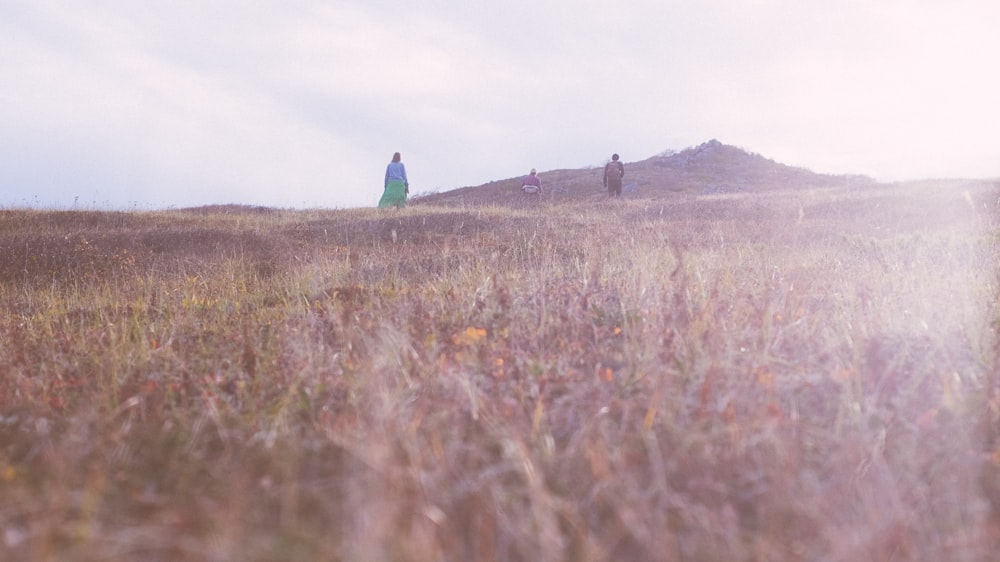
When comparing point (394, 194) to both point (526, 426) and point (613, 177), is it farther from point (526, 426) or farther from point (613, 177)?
point (526, 426)

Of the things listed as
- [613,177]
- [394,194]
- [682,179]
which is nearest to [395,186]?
[394,194]

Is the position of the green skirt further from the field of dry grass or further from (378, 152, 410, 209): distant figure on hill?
the field of dry grass

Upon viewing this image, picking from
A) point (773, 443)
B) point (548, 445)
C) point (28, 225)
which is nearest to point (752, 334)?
point (773, 443)

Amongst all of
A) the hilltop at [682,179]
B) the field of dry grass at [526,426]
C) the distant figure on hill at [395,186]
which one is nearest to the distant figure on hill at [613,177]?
the hilltop at [682,179]

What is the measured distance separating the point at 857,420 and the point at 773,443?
55 cm

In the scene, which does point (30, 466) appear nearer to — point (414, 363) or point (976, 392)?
point (414, 363)

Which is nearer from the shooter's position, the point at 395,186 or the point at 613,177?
the point at 395,186

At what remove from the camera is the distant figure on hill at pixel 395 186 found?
23984 mm

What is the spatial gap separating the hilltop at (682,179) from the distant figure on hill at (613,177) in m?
2.49

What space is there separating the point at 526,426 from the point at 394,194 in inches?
880

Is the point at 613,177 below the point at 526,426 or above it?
above

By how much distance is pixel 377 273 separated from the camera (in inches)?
408

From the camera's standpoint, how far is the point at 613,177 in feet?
101

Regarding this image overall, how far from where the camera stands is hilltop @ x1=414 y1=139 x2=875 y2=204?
37156mm
